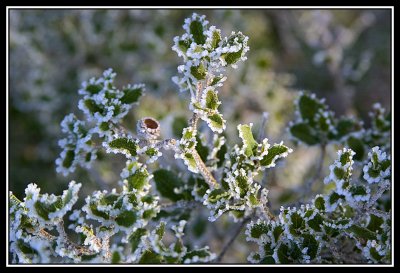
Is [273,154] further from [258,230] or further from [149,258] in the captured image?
[149,258]

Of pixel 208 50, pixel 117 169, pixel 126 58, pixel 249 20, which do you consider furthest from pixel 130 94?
pixel 249 20

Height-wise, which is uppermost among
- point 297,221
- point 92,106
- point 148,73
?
point 148,73

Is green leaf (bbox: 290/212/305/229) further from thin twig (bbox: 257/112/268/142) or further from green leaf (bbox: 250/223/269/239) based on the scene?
thin twig (bbox: 257/112/268/142)

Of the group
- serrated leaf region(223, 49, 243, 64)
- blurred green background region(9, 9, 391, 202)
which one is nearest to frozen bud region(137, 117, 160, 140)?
serrated leaf region(223, 49, 243, 64)

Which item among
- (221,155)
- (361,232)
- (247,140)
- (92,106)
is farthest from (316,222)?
(92,106)

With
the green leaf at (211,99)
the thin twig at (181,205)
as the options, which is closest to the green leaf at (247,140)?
the green leaf at (211,99)

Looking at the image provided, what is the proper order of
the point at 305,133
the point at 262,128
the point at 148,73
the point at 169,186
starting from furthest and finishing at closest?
the point at 148,73 < the point at 305,133 < the point at 169,186 < the point at 262,128

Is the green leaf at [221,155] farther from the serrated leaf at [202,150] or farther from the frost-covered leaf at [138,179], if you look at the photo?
the frost-covered leaf at [138,179]
